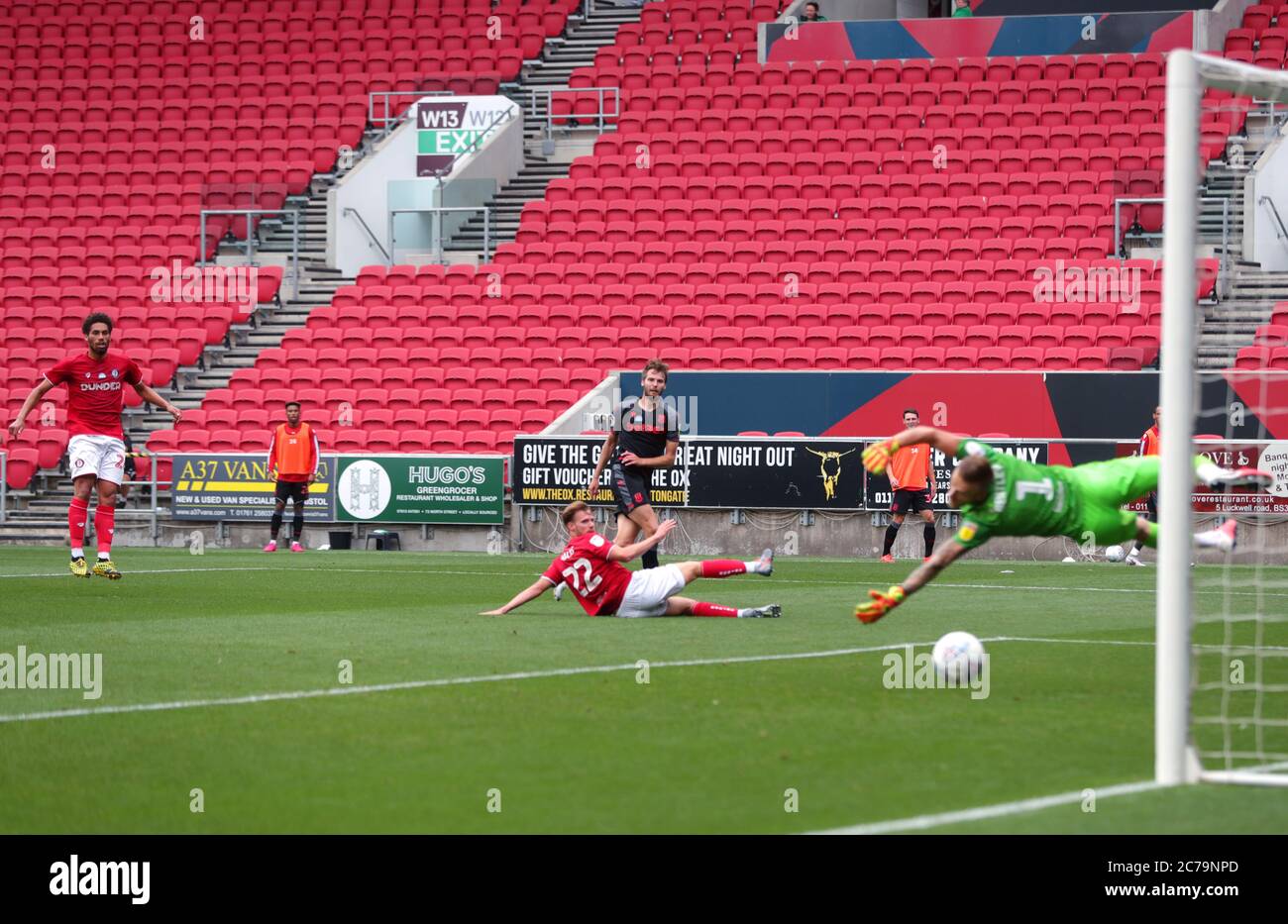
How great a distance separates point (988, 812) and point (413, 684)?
4341mm

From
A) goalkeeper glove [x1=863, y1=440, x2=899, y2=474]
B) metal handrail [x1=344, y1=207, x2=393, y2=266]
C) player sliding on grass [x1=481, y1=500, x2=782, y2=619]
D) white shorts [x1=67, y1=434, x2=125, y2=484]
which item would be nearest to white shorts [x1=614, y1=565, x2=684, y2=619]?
player sliding on grass [x1=481, y1=500, x2=782, y2=619]

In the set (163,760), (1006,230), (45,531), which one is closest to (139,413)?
(45,531)

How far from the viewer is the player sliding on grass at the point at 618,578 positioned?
13.6 meters

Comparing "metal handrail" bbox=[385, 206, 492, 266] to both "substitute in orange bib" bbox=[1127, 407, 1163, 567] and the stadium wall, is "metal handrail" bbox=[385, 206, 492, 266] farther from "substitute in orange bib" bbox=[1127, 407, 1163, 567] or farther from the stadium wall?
"substitute in orange bib" bbox=[1127, 407, 1163, 567]

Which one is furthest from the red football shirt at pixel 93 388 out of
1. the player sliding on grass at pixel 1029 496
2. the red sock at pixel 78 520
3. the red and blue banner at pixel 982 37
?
the red and blue banner at pixel 982 37

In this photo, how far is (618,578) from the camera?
13898 mm

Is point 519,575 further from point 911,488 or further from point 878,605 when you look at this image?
point 878,605

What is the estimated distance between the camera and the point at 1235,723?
852 centimetres

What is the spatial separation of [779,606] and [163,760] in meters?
8.11

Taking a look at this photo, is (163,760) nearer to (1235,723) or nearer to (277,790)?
(277,790)

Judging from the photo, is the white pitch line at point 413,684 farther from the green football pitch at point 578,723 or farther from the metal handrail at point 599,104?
the metal handrail at point 599,104

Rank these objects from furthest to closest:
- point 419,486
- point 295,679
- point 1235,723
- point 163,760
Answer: point 419,486
point 295,679
point 1235,723
point 163,760

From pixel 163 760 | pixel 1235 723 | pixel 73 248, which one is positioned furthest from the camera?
pixel 73 248

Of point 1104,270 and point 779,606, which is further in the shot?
point 1104,270
